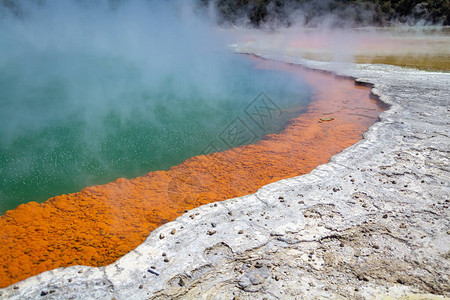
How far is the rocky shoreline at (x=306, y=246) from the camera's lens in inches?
69.8

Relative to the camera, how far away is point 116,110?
5.76 meters

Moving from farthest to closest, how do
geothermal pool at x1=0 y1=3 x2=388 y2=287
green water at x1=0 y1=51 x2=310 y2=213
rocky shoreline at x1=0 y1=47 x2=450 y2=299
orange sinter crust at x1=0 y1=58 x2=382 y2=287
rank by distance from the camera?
1. green water at x1=0 y1=51 x2=310 y2=213
2. geothermal pool at x1=0 y1=3 x2=388 y2=287
3. orange sinter crust at x1=0 y1=58 x2=382 y2=287
4. rocky shoreline at x1=0 y1=47 x2=450 y2=299

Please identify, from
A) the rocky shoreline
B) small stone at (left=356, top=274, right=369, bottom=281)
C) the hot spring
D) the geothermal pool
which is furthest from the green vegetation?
small stone at (left=356, top=274, right=369, bottom=281)

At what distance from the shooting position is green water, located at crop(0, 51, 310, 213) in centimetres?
369

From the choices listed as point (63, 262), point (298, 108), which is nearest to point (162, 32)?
point (298, 108)

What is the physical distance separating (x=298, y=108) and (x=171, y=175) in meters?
3.34

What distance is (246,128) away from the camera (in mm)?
5043

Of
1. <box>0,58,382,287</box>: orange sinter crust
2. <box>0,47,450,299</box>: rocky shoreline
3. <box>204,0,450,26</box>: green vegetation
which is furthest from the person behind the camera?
<box>204,0,450,26</box>: green vegetation

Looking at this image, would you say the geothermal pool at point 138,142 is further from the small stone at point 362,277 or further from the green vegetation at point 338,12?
the green vegetation at point 338,12

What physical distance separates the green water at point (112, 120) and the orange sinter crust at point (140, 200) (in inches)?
12.6

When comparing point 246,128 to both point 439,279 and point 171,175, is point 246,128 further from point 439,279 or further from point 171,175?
point 439,279

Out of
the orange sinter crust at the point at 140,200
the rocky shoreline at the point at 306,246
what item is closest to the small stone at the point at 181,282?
the rocky shoreline at the point at 306,246

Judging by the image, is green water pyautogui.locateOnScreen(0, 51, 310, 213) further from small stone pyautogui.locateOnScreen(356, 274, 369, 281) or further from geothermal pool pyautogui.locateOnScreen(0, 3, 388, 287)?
small stone pyautogui.locateOnScreen(356, 274, 369, 281)

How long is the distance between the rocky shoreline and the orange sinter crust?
382mm
